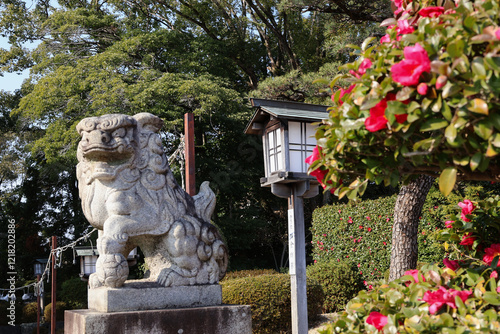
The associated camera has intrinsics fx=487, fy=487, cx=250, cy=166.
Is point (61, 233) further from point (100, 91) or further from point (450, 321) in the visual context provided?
point (450, 321)

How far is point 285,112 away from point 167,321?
2897 millimetres

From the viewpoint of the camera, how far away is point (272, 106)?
18.8 ft

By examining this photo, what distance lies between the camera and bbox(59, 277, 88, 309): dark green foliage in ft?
44.5

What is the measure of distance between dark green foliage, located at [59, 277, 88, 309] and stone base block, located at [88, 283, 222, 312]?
10712 millimetres

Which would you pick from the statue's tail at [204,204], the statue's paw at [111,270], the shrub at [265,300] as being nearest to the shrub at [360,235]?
the shrub at [265,300]

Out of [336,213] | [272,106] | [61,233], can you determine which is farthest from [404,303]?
[61,233]

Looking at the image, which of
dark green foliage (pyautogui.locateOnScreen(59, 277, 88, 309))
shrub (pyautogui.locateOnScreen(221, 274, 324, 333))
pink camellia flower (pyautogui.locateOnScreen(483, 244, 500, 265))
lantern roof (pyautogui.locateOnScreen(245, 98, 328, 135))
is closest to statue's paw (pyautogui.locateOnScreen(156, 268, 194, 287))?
pink camellia flower (pyautogui.locateOnScreen(483, 244, 500, 265))

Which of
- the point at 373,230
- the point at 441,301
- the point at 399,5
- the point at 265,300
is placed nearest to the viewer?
the point at 441,301

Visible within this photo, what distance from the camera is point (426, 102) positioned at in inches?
59.6

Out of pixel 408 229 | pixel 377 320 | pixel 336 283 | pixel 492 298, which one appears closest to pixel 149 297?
pixel 377 320

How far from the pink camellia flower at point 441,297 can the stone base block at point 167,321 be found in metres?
2.13

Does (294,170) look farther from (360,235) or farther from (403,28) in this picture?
(360,235)

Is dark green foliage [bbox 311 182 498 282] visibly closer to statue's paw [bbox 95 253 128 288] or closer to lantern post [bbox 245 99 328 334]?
lantern post [bbox 245 99 328 334]

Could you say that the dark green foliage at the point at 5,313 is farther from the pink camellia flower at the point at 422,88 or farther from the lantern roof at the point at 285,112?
the pink camellia flower at the point at 422,88
